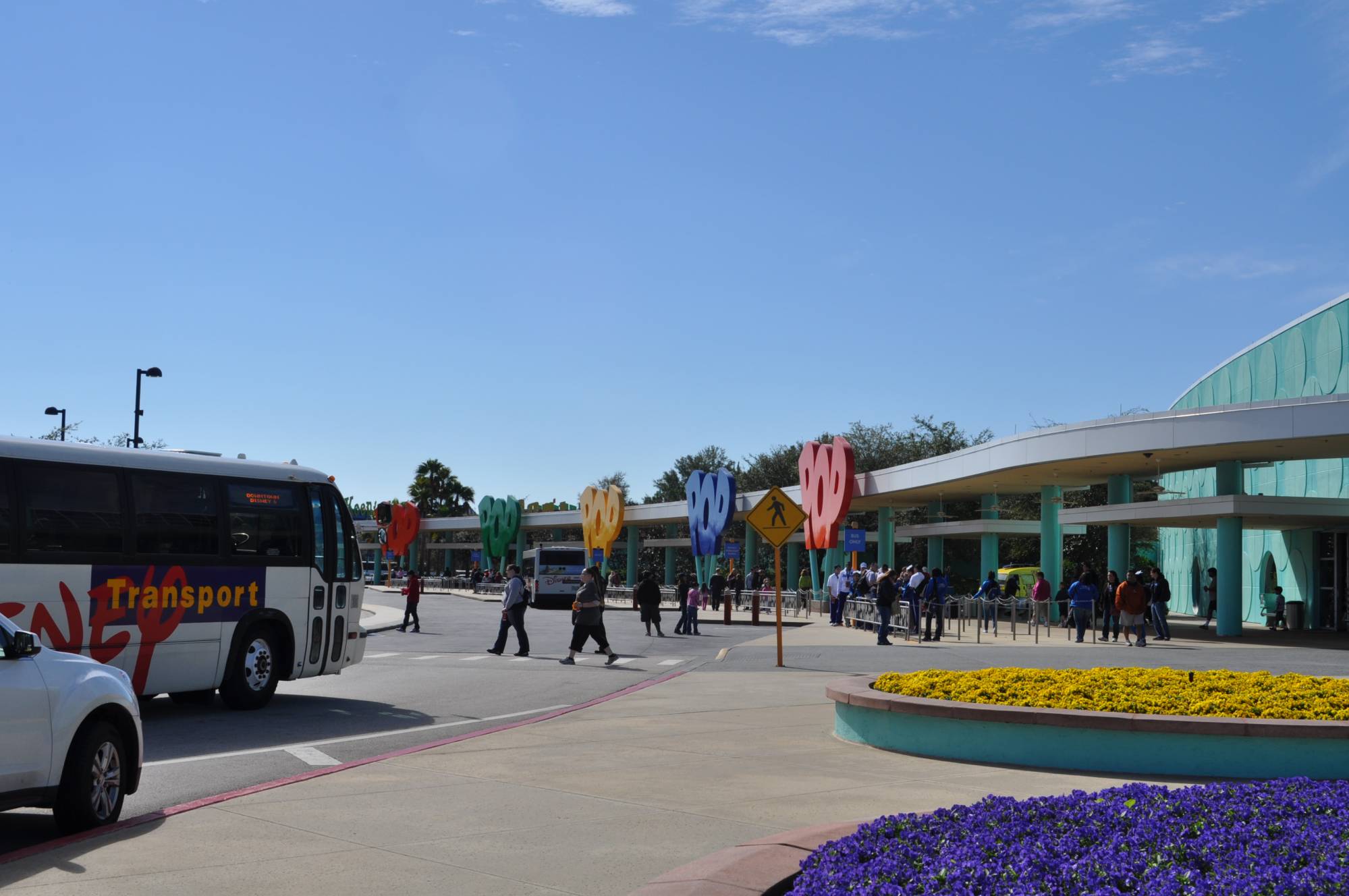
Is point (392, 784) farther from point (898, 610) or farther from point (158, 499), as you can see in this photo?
point (898, 610)

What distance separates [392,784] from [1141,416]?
28660mm

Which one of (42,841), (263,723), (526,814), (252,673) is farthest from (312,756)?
(252,673)

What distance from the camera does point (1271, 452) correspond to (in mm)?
35594

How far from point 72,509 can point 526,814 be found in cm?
785

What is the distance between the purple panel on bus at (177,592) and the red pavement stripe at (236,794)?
10.7ft

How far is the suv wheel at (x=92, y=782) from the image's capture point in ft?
26.0

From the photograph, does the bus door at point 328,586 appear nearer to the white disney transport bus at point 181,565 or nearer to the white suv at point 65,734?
the white disney transport bus at point 181,565

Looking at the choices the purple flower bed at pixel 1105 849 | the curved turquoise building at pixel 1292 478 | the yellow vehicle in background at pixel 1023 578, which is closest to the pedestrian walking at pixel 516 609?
the purple flower bed at pixel 1105 849

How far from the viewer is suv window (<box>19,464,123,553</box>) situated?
1364cm

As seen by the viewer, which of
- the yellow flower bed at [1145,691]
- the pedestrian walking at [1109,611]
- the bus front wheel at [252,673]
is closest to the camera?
the yellow flower bed at [1145,691]

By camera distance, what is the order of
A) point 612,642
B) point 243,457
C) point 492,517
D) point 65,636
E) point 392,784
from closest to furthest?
point 392,784
point 65,636
point 243,457
point 612,642
point 492,517

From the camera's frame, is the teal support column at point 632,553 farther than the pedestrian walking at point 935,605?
Yes

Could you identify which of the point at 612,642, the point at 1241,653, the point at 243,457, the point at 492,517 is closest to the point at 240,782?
the point at 243,457

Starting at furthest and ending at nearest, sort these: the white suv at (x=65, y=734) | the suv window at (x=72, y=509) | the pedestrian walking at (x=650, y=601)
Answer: the pedestrian walking at (x=650, y=601)
the suv window at (x=72, y=509)
the white suv at (x=65, y=734)
